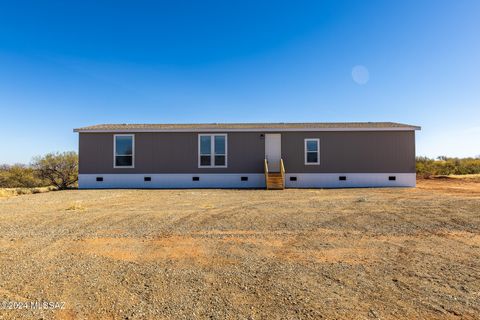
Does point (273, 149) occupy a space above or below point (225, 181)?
above

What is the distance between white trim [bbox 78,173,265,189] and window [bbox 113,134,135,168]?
2.04ft

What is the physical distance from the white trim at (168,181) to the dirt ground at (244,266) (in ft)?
25.8

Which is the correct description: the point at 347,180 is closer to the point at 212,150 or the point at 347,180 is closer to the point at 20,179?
the point at 212,150

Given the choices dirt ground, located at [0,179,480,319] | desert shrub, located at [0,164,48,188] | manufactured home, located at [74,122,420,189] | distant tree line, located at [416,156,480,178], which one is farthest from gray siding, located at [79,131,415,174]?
distant tree line, located at [416,156,480,178]

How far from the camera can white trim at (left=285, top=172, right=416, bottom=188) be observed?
14.5m

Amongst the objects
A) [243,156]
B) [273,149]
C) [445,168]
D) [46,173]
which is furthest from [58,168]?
[445,168]

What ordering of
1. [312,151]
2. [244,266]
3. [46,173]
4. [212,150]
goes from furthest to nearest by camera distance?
[46,173], [212,150], [312,151], [244,266]

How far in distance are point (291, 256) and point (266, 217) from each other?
274 centimetres

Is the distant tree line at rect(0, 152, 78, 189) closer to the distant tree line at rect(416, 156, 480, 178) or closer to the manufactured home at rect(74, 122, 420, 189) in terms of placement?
the manufactured home at rect(74, 122, 420, 189)

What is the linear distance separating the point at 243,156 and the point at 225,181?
173 centimetres

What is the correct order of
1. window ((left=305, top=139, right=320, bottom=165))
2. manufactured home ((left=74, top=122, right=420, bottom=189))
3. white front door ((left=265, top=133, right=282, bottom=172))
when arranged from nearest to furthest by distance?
1. manufactured home ((left=74, top=122, right=420, bottom=189))
2. window ((left=305, top=139, right=320, bottom=165))
3. white front door ((left=265, top=133, right=282, bottom=172))

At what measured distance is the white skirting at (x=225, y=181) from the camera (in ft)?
47.8

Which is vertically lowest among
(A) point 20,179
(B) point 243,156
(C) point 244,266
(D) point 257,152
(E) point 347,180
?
(C) point 244,266

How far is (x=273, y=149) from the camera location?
1488cm
